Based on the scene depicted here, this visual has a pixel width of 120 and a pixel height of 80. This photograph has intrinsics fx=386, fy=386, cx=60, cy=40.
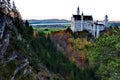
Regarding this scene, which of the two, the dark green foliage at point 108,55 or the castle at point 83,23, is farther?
the castle at point 83,23

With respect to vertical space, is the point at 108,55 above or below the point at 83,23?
above

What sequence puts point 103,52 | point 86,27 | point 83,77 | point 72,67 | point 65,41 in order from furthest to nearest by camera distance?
point 86,27 → point 65,41 → point 72,67 → point 83,77 → point 103,52

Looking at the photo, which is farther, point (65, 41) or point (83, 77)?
point (65, 41)

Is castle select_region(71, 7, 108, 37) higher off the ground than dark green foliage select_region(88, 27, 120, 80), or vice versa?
A: dark green foliage select_region(88, 27, 120, 80)

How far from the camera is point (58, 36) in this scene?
4953 inches

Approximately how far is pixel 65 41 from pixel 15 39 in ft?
296

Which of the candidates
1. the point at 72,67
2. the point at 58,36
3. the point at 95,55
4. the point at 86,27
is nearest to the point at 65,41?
the point at 58,36

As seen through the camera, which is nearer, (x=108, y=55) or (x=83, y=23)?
(x=108, y=55)

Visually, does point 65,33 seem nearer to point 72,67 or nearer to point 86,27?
point 86,27

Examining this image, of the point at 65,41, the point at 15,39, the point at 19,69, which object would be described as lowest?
the point at 65,41

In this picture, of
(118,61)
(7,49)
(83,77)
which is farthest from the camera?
(83,77)

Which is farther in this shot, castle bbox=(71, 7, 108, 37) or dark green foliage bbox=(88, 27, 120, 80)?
castle bbox=(71, 7, 108, 37)

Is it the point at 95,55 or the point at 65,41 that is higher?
the point at 95,55

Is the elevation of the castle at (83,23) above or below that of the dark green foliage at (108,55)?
below
